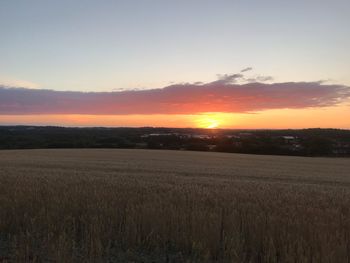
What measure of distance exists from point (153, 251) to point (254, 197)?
20.5 ft

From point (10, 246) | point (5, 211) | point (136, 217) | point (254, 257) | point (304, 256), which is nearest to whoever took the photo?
point (304, 256)

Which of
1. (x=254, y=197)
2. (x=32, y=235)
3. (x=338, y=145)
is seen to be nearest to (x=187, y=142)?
(x=338, y=145)

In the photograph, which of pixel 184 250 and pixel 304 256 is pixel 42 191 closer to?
pixel 184 250

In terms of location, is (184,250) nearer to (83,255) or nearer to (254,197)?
(83,255)

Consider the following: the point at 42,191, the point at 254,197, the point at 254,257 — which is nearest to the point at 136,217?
the point at 254,257

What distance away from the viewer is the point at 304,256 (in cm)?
654

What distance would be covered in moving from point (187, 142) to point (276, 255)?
72846mm

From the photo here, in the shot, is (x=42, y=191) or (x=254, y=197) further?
(x=254, y=197)

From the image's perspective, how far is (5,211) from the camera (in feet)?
30.5

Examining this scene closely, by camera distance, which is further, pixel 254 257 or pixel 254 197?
pixel 254 197

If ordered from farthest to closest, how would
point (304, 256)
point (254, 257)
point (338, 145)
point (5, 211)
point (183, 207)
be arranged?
point (338, 145)
point (183, 207)
point (5, 211)
point (254, 257)
point (304, 256)

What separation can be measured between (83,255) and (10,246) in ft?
4.92

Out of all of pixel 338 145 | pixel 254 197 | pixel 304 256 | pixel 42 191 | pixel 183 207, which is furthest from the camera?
pixel 338 145

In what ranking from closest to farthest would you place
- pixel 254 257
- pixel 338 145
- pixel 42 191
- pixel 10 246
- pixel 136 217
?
pixel 254 257 → pixel 10 246 → pixel 136 217 → pixel 42 191 → pixel 338 145
